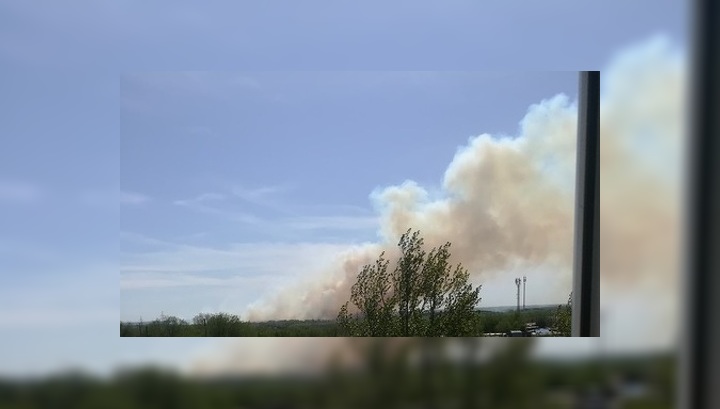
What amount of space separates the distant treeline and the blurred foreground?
23 cm

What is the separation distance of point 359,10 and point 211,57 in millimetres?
602

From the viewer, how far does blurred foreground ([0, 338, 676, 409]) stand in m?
2.67

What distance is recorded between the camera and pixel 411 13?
2848 millimetres

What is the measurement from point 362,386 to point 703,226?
1588 mm

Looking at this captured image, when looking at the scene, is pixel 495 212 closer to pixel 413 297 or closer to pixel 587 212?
pixel 587 212

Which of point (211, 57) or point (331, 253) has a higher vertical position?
point (211, 57)

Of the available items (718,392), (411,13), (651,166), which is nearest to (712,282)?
(718,392)

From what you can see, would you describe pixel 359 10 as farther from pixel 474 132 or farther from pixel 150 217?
pixel 150 217

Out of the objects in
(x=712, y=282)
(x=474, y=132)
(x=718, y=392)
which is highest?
(x=474, y=132)

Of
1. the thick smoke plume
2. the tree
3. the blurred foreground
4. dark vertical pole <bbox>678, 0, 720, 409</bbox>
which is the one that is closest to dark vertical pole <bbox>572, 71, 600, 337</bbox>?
the thick smoke plume

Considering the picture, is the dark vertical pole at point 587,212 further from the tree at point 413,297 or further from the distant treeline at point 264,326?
the tree at point 413,297

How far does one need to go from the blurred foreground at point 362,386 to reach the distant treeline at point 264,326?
0.23m

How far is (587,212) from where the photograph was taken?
9.98 ft

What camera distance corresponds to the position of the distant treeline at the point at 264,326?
120 inches
